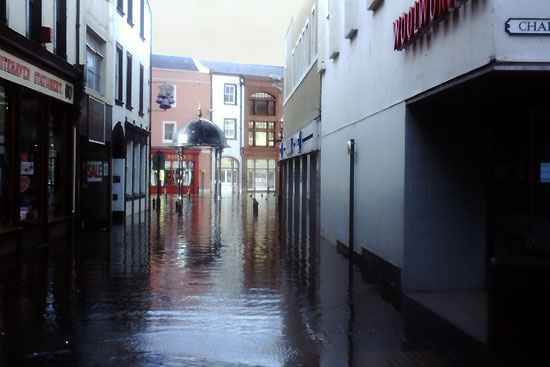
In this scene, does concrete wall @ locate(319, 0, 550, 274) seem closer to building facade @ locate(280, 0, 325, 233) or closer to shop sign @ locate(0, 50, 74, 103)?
building facade @ locate(280, 0, 325, 233)

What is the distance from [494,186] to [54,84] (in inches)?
401

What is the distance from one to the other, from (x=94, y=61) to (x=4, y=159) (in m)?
7.56

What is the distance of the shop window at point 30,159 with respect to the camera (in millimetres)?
13211

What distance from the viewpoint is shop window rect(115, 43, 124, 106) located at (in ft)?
71.5

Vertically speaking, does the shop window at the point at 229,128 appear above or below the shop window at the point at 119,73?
above

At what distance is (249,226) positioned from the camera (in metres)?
20.7

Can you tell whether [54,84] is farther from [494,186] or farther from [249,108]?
[249,108]

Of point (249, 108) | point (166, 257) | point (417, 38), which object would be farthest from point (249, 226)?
point (249, 108)

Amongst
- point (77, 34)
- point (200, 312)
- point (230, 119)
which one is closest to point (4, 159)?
point (77, 34)

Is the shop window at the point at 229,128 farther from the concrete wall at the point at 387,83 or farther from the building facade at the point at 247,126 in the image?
the concrete wall at the point at 387,83

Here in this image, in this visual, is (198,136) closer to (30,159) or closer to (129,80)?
(129,80)

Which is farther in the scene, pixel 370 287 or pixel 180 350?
pixel 370 287

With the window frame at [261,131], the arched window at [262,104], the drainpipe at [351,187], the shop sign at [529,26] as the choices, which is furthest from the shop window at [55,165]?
the arched window at [262,104]

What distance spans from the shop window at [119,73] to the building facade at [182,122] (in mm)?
31222
